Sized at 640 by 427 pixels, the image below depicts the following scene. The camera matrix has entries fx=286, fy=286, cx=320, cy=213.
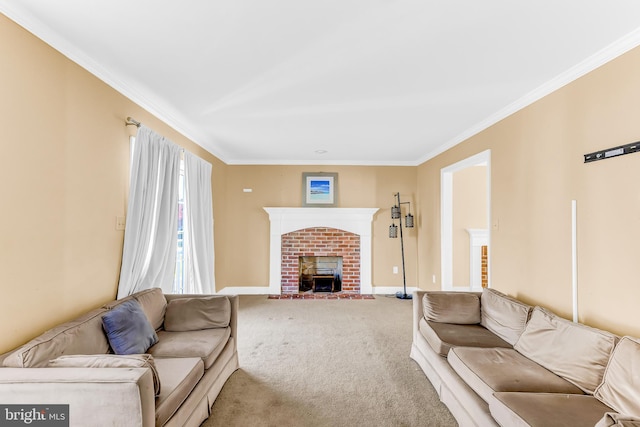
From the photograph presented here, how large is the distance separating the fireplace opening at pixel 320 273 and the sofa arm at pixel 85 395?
14.0 ft

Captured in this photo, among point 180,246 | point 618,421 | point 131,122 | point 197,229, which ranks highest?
point 131,122

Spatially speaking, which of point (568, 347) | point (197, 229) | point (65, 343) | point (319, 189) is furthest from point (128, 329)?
point (319, 189)

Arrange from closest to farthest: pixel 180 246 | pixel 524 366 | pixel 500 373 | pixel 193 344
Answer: pixel 500 373 < pixel 524 366 < pixel 193 344 < pixel 180 246

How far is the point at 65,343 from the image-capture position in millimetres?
1599

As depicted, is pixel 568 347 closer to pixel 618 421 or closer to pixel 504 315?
pixel 504 315

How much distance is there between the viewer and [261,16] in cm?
162

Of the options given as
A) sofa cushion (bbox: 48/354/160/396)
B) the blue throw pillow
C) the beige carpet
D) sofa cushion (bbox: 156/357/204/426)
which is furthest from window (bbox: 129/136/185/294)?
sofa cushion (bbox: 48/354/160/396)

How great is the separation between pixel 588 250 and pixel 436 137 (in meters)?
2.33

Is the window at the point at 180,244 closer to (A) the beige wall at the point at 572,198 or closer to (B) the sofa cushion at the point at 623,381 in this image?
(A) the beige wall at the point at 572,198

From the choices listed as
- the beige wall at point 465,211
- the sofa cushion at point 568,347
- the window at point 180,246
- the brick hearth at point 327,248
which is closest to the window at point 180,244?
the window at point 180,246

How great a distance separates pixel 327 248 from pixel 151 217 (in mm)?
3269

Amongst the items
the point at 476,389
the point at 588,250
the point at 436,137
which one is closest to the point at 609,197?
the point at 588,250

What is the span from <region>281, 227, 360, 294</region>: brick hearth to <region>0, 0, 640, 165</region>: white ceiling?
2594 millimetres

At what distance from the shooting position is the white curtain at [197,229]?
368 centimetres
